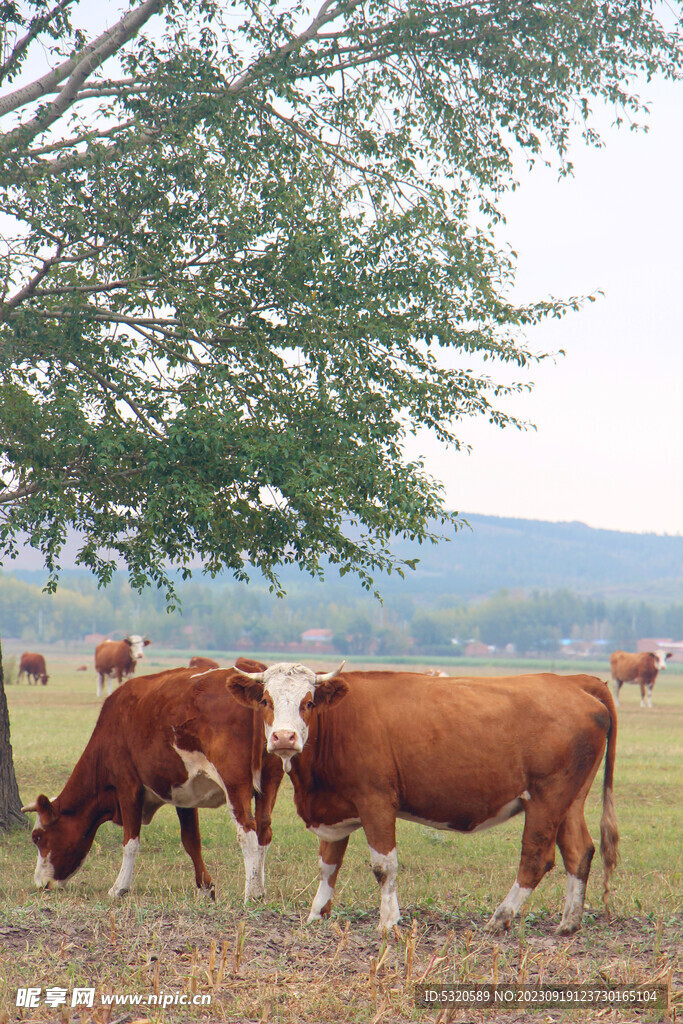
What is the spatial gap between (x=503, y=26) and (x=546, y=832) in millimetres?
12070

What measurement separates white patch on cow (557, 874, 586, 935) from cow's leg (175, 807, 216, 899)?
340 centimetres

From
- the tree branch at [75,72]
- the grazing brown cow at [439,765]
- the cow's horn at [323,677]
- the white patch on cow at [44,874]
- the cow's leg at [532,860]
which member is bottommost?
the white patch on cow at [44,874]

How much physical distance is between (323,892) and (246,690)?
5.79 ft

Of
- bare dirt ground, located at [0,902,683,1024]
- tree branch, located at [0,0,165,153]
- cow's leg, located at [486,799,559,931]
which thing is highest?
tree branch, located at [0,0,165,153]

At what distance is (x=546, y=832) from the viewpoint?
Answer: 7.60 m

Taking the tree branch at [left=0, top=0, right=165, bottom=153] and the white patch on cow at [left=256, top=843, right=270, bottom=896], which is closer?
the white patch on cow at [left=256, top=843, right=270, bottom=896]

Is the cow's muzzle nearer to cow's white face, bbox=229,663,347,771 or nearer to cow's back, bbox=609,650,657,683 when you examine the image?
cow's white face, bbox=229,663,347,771

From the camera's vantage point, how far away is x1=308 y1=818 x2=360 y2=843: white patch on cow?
306 inches

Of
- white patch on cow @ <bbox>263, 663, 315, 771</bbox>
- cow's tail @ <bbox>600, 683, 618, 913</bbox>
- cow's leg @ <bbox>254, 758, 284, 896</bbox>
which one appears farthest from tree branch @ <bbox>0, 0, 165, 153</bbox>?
cow's tail @ <bbox>600, 683, 618, 913</bbox>

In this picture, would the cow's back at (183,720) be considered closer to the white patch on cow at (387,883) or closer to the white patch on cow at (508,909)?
the white patch on cow at (387,883)

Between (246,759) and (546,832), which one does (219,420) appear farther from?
(546,832)

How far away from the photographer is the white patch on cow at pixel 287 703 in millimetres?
6977

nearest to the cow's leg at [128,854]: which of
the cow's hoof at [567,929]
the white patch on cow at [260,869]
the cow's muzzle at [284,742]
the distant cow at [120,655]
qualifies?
the white patch on cow at [260,869]

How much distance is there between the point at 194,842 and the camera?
9469 millimetres
